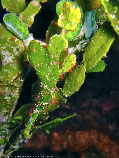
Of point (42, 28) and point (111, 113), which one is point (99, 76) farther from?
point (42, 28)

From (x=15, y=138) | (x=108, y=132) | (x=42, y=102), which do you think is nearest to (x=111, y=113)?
(x=108, y=132)

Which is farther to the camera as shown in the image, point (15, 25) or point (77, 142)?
point (77, 142)

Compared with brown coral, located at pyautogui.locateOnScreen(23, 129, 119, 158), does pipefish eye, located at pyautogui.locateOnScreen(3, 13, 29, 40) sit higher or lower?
higher

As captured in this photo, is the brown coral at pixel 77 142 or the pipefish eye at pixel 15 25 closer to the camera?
the pipefish eye at pixel 15 25

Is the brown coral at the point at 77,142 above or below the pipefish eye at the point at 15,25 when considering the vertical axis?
below

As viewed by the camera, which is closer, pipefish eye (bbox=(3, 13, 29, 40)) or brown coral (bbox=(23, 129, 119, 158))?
pipefish eye (bbox=(3, 13, 29, 40))

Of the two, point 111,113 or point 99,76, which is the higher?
point 99,76

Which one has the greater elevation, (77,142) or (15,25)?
(15,25)

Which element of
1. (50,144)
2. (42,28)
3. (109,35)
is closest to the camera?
(109,35)
